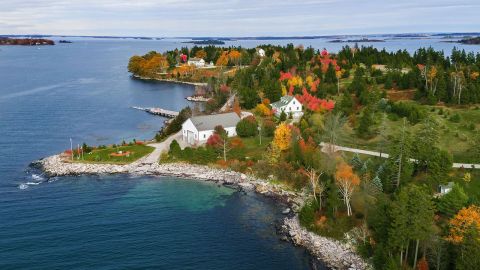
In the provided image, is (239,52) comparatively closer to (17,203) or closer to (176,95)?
(176,95)

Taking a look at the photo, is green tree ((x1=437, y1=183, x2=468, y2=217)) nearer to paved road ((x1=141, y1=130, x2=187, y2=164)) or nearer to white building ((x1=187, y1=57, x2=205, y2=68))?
paved road ((x1=141, y1=130, x2=187, y2=164))

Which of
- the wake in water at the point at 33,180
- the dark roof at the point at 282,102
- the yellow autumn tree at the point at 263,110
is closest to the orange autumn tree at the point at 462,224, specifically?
the wake in water at the point at 33,180

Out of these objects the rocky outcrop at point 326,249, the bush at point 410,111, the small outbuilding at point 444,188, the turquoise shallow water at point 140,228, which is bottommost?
the rocky outcrop at point 326,249

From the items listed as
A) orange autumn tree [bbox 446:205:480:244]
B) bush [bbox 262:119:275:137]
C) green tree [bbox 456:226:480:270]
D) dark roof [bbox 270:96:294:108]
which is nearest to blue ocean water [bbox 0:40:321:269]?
orange autumn tree [bbox 446:205:480:244]

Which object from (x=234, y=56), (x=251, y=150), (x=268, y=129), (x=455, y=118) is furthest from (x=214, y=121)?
(x=234, y=56)

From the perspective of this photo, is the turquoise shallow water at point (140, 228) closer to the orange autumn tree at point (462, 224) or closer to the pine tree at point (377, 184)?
the pine tree at point (377, 184)
